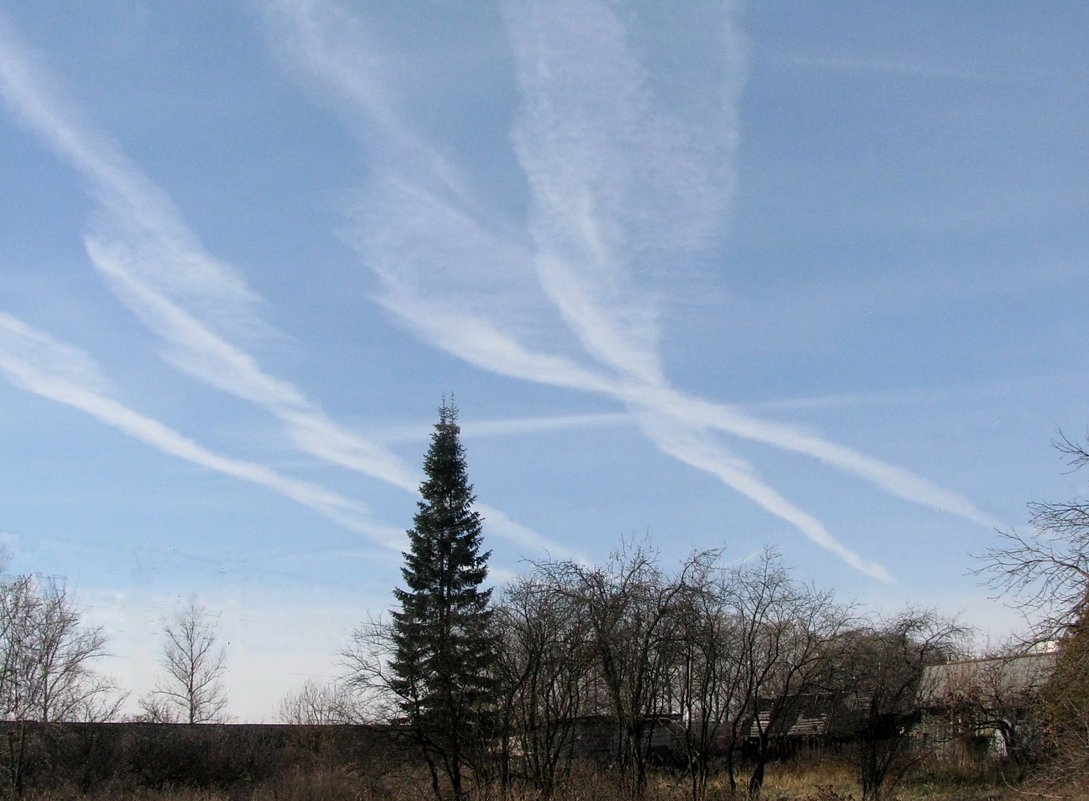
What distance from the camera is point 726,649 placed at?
22.8m

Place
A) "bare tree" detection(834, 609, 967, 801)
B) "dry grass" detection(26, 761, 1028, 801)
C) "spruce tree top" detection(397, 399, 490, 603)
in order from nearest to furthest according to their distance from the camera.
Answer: "dry grass" detection(26, 761, 1028, 801), "bare tree" detection(834, 609, 967, 801), "spruce tree top" detection(397, 399, 490, 603)

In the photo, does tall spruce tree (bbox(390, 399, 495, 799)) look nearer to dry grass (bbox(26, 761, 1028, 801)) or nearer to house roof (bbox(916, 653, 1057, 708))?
dry grass (bbox(26, 761, 1028, 801))

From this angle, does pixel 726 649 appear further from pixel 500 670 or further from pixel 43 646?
pixel 43 646

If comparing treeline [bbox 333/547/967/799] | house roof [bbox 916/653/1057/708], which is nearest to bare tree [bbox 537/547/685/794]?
treeline [bbox 333/547/967/799]

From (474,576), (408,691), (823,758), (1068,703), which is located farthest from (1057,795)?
(474,576)

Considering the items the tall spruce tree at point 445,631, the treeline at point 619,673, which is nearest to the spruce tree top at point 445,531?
the tall spruce tree at point 445,631

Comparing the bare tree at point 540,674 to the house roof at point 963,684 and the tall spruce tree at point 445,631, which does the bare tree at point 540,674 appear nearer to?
the tall spruce tree at point 445,631

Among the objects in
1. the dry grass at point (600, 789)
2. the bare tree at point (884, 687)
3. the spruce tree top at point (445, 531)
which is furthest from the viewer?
the spruce tree top at point (445, 531)

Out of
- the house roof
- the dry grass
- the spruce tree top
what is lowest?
the dry grass

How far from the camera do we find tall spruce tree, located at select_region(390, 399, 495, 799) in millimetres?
22203

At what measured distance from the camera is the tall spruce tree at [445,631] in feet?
72.8

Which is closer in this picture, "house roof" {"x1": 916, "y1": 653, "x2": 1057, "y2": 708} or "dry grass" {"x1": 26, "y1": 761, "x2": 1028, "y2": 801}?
"dry grass" {"x1": 26, "y1": 761, "x2": 1028, "y2": 801}

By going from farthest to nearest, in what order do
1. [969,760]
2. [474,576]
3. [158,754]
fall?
[474,576] < [158,754] < [969,760]

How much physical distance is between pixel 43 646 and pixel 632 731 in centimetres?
2506
